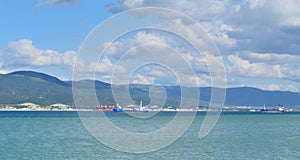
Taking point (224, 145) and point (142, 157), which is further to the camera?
point (224, 145)

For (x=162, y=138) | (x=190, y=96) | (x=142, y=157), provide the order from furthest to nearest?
(x=162, y=138)
(x=142, y=157)
(x=190, y=96)

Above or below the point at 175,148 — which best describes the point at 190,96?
above

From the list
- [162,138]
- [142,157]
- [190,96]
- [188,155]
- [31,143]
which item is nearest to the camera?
[190,96]

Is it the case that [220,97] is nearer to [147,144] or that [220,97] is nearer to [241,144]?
[147,144]

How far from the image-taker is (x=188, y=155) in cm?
6450

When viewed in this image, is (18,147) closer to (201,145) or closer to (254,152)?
(201,145)

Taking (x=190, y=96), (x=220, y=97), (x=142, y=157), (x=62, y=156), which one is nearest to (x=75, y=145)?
(x=62, y=156)

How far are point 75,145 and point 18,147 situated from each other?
25.9ft

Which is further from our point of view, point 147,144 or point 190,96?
point 147,144

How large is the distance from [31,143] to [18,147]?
6.39m

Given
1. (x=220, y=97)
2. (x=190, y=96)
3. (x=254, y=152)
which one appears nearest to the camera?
(x=220, y=97)

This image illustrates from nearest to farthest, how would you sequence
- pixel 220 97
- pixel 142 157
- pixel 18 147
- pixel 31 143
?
pixel 220 97 < pixel 142 157 < pixel 18 147 < pixel 31 143

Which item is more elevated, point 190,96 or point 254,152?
point 190,96

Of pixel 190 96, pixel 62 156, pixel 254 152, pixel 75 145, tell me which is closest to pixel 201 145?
pixel 254 152
